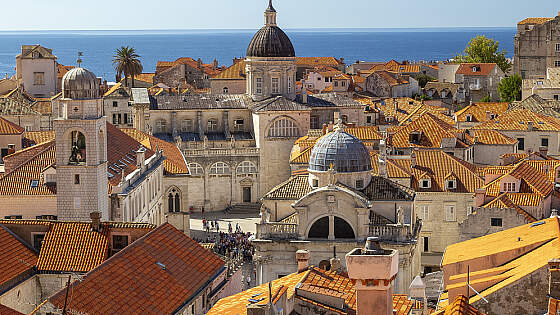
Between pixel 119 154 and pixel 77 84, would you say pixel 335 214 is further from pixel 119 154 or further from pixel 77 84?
pixel 119 154

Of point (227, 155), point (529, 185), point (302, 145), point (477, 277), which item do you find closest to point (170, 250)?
point (477, 277)

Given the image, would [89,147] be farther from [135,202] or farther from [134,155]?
[134,155]

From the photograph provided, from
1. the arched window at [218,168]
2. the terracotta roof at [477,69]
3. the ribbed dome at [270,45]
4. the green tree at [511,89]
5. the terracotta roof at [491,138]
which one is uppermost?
the ribbed dome at [270,45]

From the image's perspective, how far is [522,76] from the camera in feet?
→ 409

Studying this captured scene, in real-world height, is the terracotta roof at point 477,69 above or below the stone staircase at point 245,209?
above

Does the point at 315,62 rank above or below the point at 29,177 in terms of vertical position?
above

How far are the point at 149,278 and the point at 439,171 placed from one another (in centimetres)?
2974

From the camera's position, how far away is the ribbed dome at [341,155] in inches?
1988

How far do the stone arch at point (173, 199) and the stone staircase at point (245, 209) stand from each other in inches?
395

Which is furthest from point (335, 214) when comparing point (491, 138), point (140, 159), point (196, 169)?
point (196, 169)

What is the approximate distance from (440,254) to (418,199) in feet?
9.97

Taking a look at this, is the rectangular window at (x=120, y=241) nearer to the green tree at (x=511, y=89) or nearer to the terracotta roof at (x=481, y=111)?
the terracotta roof at (x=481, y=111)

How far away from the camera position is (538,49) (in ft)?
406

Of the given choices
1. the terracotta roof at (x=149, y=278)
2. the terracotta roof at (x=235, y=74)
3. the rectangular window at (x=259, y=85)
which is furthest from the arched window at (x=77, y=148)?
the terracotta roof at (x=235, y=74)
